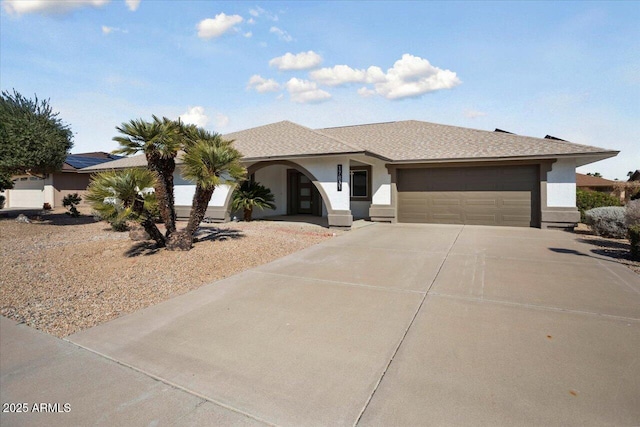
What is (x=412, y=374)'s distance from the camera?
3.22 m

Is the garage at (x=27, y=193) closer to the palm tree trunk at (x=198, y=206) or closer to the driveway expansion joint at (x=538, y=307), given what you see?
the palm tree trunk at (x=198, y=206)

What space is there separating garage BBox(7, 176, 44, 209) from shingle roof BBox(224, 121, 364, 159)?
17.2 metres

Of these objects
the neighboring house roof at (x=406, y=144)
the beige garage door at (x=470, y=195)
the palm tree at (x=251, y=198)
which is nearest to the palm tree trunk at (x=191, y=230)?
the neighboring house roof at (x=406, y=144)

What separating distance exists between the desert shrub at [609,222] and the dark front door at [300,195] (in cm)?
1211

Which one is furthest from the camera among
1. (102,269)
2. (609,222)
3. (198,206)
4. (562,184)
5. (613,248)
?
(562,184)

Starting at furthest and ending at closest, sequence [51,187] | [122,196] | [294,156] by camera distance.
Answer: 1. [51,187]
2. [294,156]
3. [122,196]

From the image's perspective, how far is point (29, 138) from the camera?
14148mm

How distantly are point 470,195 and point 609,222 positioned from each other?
4.71 metres

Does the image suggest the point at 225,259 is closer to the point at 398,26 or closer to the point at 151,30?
the point at 151,30

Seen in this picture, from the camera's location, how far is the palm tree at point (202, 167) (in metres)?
8.16

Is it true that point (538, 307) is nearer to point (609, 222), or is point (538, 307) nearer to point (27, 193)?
point (609, 222)

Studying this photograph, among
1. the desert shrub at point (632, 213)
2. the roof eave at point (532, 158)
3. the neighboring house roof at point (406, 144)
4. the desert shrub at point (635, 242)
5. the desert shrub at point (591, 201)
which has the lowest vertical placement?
the desert shrub at point (635, 242)

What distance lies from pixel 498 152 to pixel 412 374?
42.2 feet

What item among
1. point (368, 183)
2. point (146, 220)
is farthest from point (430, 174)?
point (146, 220)
